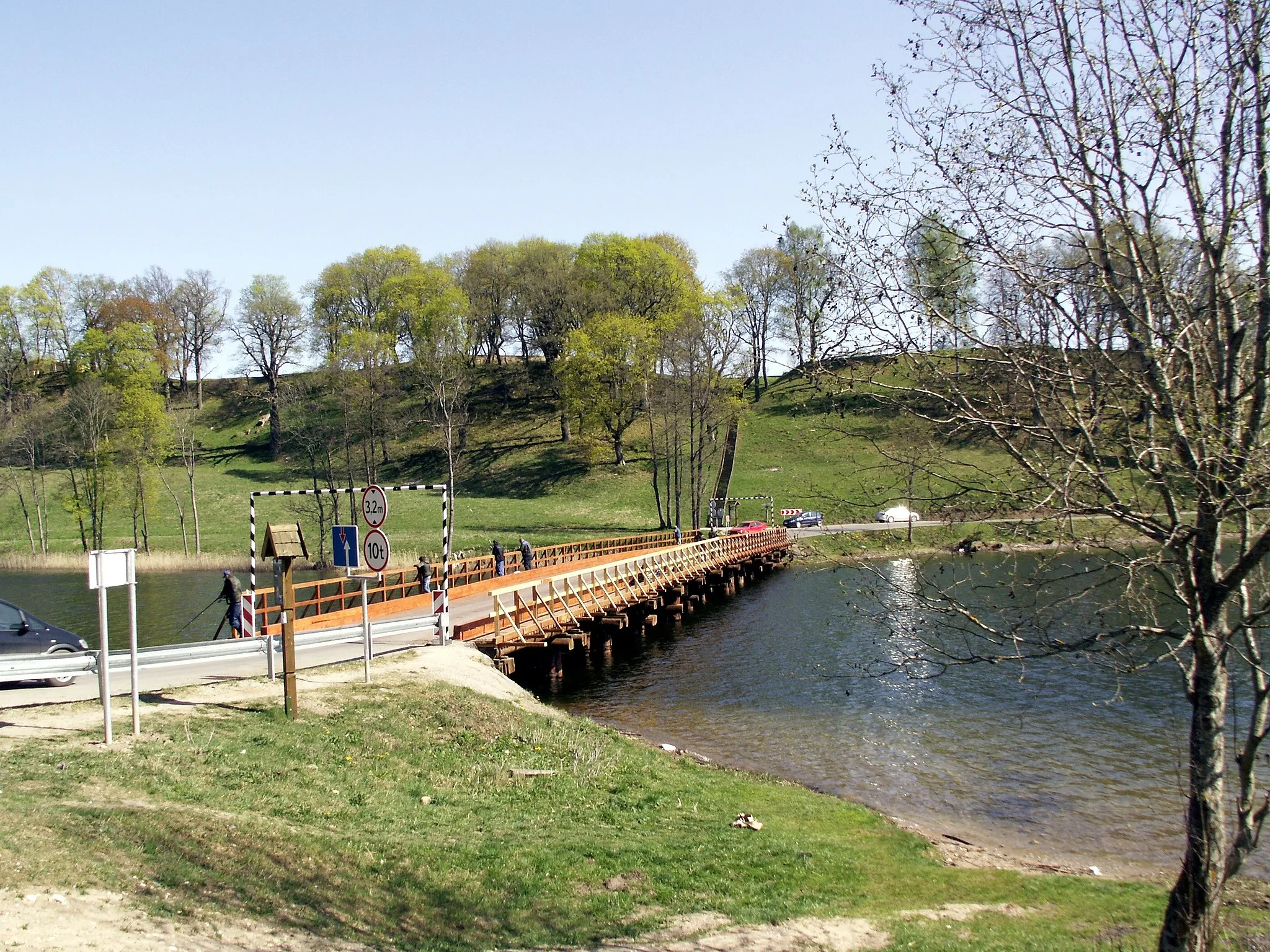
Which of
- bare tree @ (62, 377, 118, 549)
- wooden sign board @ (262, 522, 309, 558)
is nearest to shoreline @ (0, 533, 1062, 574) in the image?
bare tree @ (62, 377, 118, 549)

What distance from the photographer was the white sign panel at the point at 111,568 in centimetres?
1086

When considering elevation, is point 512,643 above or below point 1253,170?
below

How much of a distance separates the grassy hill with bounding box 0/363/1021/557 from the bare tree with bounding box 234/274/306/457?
5.08 meters

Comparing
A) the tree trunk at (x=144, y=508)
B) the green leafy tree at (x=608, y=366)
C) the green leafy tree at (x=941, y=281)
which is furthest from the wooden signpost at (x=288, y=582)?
the green leafy tree at (x=608, y=366)

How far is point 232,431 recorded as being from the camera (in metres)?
85.1

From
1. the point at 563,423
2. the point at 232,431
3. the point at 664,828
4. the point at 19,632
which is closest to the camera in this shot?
the point at 664,828

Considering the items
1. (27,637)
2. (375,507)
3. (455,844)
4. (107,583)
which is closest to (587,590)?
(375,507)

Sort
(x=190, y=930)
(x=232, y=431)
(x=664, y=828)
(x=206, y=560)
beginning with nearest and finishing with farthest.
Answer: (x=190, y=930) → (x=664, y=828) → (x=206, y=560) → (x=232, y=431)

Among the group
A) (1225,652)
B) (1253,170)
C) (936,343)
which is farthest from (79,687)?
(1253,170)

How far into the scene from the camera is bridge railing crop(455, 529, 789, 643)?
2267 cm

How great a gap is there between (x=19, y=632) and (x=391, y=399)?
46953 mm

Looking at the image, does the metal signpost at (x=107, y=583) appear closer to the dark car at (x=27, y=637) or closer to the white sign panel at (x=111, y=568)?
the white sign panel at (x=111, y=568)

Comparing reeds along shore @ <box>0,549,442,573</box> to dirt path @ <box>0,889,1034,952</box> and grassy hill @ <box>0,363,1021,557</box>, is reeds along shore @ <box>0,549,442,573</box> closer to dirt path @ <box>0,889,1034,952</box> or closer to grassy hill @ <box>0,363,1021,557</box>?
grassy hill @ <box>0,363,1021,557</box>

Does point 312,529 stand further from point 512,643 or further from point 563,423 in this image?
point 512,643
